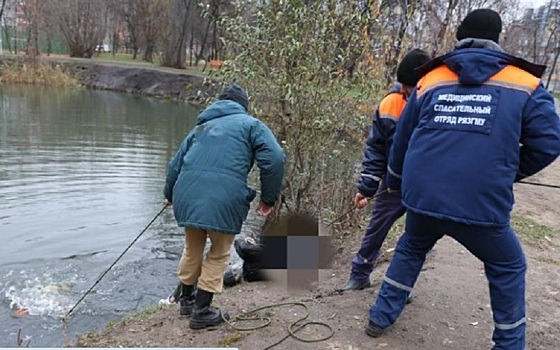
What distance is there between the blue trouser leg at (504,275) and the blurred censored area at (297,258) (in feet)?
6.26

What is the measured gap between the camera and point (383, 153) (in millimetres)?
3967

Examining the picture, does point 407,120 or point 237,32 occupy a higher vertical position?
point 237,32

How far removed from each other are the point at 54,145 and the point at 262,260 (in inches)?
441

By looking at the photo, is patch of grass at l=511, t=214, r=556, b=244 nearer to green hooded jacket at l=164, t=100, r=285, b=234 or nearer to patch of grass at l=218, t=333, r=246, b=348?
green hooded jacket at l=164, t=100, r=285, b=234

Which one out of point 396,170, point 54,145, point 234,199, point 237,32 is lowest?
point 54,145

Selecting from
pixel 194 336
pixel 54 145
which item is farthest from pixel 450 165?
pixel 54 145

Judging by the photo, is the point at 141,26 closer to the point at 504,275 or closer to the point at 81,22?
the point at 81,22

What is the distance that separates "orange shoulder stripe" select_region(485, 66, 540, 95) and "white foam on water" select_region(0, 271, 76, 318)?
460 cm

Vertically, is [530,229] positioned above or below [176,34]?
below

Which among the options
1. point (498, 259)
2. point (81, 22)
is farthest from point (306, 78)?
point (81, 22)

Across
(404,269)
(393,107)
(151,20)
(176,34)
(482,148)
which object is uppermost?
(151,20)

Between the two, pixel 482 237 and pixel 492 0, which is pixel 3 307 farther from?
pixel 492 0

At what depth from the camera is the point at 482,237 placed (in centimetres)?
295

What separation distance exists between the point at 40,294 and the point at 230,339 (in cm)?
311
